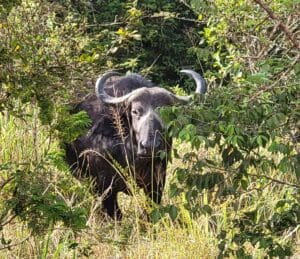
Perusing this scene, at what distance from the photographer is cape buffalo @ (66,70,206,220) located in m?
5.88

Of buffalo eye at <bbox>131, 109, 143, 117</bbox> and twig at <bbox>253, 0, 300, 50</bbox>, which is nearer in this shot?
twig at <bbox>253, 0, 300, 50</bbox>

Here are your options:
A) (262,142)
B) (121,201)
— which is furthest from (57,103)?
(121,201)

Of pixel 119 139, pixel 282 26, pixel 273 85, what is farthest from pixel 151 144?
pixel 282 26

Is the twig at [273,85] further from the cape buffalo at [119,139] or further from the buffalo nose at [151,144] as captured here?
the cape buffalo at [119,139]

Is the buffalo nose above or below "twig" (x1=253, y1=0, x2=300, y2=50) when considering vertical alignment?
below

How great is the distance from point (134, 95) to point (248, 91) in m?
3.41

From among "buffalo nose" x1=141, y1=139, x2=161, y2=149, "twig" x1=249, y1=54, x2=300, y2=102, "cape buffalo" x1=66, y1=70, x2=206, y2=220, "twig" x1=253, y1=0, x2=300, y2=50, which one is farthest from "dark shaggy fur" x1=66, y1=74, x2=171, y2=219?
"twig" x1=253, y1=0, x2=300, y2=50

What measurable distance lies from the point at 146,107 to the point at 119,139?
42 cm

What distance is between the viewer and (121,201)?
6.57 m

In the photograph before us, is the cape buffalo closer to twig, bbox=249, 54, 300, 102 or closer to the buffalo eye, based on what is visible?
the buffalo eye

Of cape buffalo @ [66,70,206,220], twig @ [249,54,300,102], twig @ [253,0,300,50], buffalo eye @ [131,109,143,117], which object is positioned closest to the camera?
twig @ [253,0,300,50]

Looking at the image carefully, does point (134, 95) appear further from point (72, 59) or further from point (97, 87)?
point (72, 59)

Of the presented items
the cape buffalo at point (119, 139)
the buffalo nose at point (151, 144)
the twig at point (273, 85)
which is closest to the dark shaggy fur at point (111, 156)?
the cape buffalo at point (119, 139)

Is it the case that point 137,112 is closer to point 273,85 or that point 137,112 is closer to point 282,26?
point 273,85
